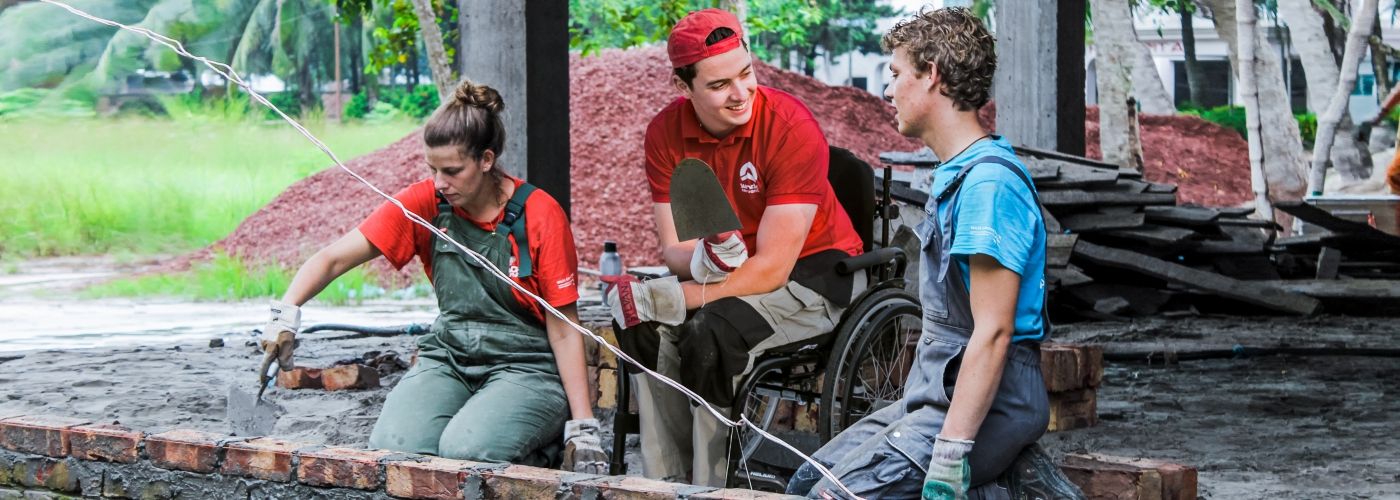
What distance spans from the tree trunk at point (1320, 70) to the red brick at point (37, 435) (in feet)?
74.4

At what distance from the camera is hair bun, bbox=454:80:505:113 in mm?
3912

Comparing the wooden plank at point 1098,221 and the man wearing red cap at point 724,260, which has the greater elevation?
the man wearing red cap at point 724,260

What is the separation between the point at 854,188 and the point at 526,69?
2297 mm

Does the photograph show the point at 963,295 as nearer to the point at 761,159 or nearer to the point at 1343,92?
the point at 761,159

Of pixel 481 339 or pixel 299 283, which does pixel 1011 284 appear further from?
pixel 299 283

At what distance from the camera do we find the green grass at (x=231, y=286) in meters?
15.4

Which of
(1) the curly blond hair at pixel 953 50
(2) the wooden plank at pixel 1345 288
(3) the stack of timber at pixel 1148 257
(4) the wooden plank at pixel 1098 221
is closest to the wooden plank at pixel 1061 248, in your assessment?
(3) the stack of timber at pixel 1148 257

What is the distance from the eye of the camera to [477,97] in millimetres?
3922

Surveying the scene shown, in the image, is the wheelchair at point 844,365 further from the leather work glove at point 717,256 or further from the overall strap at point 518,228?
the overall strap at point 518,228

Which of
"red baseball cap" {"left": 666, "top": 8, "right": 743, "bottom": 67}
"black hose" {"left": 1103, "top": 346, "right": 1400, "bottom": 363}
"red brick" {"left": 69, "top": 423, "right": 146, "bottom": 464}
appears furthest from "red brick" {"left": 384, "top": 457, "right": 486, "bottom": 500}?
"black hose" {"left": 1103, "top": 346, "right": 1400, "bottom": 363}

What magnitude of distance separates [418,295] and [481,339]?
11.7 m

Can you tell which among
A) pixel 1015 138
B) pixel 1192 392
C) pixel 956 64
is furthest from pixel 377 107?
pixel 956 64

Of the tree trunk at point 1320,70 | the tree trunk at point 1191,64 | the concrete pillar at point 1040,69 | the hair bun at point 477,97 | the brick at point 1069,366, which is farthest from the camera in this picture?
the tree trunk at point 1191,64

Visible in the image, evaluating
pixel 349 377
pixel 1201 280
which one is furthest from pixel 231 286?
pixel 1201 280
